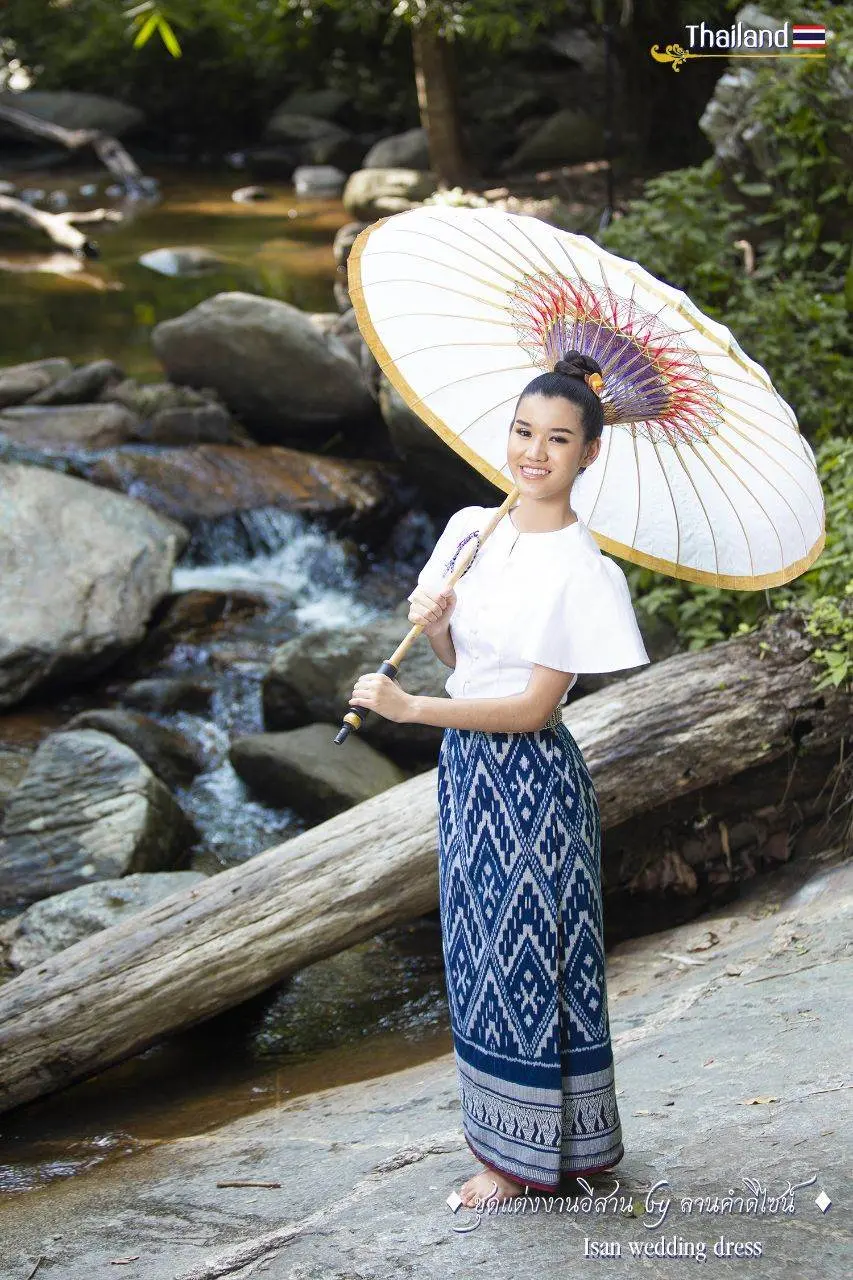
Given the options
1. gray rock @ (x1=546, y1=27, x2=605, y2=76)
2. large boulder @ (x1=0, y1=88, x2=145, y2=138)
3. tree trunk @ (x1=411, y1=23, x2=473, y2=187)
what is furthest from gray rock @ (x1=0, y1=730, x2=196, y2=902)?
large boulder @ (x1=0, y1=88, x2=145, y2=138)

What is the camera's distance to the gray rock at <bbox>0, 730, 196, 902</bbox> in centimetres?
526

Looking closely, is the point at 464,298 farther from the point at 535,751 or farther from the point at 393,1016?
the point at 393,1016

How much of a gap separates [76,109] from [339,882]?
713 inches

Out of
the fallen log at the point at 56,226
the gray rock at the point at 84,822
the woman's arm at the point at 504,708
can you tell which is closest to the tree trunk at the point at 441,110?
the fallen log at the point at 56,226

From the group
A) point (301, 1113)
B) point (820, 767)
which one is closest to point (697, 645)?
point (820, 767)

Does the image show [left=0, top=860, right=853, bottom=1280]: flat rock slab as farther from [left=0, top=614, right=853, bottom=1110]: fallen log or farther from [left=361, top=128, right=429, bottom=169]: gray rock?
[left=361, top=128, right=429, bottom=169]: gray rock

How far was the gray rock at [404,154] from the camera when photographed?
51.0 feet

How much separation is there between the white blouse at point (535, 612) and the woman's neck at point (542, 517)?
12 millimetres

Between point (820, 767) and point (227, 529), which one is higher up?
point (227, 529)

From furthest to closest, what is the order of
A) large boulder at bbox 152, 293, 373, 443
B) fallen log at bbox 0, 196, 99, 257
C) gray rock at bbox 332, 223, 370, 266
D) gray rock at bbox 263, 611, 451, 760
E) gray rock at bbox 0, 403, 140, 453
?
fallen log at bbox 0, 196, 99, 257 < gray rock at bbox 332, 223, 370, 266 < large boulder at bbox 152, 293, 373, 443 < gray rock at bbox 0, 403, 140, 453 < gray rock at bbox 263, 611, 451, 760

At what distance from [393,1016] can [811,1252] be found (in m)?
2.32

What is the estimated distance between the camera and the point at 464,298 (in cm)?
280

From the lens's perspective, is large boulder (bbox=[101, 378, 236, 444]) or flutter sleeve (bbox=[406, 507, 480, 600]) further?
large boulder (bbox=[101, 378, 236, 444])

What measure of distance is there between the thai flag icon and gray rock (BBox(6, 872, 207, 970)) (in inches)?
203
